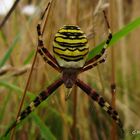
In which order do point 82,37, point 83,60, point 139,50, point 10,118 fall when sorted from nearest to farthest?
point 82,37 → point 83,60 → point 10,118 → point 139,50

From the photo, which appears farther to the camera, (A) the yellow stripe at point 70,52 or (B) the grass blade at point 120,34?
(B) the grass blade at point 120,34

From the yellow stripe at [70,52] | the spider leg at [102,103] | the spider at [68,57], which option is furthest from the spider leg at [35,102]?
the yellow stripe at [70,52]

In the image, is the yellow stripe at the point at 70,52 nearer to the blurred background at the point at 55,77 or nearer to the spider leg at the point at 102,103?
the blurred background at the point at 55,77

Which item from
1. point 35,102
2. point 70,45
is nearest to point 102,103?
point 35,102

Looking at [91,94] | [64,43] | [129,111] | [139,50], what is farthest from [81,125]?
[139,50]

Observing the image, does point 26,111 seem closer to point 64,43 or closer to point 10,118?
point 64,43

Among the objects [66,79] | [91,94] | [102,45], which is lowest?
[91,94]
